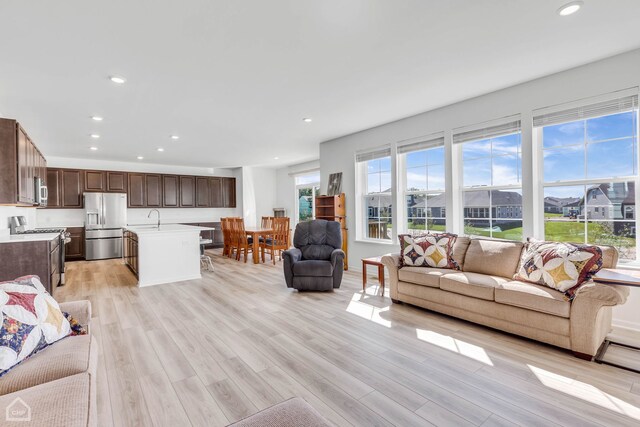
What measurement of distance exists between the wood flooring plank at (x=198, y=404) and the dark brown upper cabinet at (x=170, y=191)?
7.49m

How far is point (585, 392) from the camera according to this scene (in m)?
2.03

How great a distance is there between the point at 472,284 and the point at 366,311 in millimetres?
1171

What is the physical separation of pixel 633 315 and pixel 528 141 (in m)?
1.98

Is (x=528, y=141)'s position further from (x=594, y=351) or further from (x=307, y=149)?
(x=307, y=149)

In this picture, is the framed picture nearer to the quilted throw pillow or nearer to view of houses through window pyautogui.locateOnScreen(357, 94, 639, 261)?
view of houses through window pyautogui.locateOnScreen(357, 94, 639, 261)

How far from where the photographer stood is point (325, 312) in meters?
3.58

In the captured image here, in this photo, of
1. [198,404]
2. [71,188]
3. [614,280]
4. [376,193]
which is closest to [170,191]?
[71,188]

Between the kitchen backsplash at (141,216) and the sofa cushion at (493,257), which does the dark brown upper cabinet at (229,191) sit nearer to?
the kitchen backsplash at (141,216)

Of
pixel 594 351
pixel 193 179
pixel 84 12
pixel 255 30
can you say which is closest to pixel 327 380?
pixel 594 351

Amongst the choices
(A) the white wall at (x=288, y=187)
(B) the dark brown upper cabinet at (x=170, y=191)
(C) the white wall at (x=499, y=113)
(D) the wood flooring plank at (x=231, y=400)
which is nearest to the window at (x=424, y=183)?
(C) the white wall at (x=499, y=113)

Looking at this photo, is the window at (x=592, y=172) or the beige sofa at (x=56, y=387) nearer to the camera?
the beige sofa at (x=56, y=387)

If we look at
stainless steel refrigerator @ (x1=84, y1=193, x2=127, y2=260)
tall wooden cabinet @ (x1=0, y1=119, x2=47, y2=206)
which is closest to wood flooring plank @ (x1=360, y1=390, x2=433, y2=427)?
tall wooden cabinet @ (x1=0, y1=119, x2=47, y2=206)

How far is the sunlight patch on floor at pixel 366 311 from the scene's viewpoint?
328cm

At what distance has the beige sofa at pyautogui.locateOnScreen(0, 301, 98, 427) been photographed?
112cm
